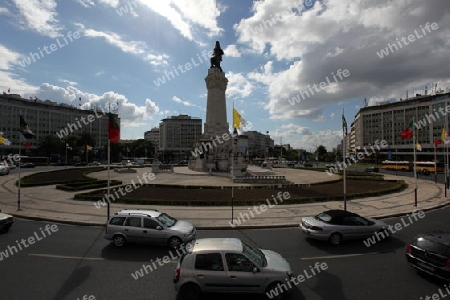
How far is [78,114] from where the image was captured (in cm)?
13675

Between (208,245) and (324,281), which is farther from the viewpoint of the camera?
→ (324,281)

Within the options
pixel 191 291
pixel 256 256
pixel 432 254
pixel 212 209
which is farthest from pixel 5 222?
pixel 432 254

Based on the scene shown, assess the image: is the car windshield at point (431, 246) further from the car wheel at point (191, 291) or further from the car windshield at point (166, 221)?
the car windshield at point (166, 221)

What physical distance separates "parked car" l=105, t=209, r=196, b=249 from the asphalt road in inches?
17.6

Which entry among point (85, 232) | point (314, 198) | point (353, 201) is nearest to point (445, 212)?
point (353, 201)

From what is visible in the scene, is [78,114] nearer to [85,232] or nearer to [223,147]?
[223,147]

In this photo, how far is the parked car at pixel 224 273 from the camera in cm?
751

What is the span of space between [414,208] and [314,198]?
7.67 m

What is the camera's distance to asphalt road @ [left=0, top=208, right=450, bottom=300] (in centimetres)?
805

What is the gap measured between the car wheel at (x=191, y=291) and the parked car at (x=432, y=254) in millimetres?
7803

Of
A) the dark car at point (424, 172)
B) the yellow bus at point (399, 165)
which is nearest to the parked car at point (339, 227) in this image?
the dark car at point (424, 172)

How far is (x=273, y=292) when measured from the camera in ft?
24.7

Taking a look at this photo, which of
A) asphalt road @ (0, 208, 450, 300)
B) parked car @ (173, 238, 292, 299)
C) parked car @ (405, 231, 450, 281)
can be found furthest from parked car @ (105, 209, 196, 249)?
parked car @ (405, 231, 450, 281)

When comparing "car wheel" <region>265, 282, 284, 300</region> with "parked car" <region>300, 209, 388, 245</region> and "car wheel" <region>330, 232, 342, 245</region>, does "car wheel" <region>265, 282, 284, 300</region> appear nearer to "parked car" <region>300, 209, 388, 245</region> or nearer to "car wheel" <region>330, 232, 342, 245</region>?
"parked car" <region>300, 209, 388, 245</region>
